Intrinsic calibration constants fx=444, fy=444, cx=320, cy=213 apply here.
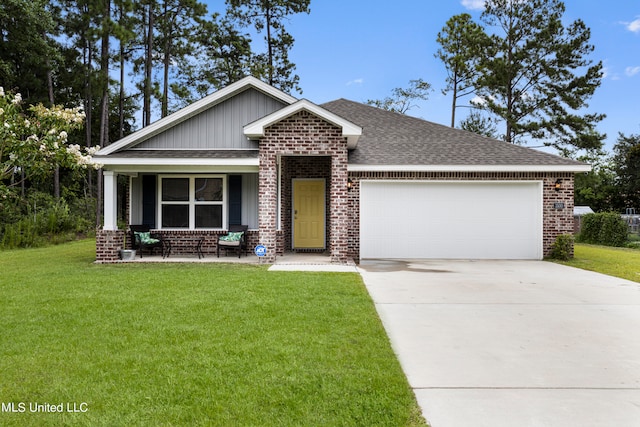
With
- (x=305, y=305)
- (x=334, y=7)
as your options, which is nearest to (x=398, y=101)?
(x=334, y=7)

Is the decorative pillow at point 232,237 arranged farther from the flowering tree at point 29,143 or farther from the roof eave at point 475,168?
the flowering tree at point 29,143

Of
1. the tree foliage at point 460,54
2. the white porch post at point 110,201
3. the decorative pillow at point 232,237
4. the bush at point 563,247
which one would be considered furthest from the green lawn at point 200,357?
the tree foliage at point 460,54

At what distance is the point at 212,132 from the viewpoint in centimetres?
1193

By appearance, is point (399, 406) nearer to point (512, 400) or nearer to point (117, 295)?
point (512, 400)

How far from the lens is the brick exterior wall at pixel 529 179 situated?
11836mm

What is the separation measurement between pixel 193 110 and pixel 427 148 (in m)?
6.64

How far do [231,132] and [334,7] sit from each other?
15087 millimetres

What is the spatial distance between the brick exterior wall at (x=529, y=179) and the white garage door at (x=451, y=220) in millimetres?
148

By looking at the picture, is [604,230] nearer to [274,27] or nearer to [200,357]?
[200,357]

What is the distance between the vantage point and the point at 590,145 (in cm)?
2486

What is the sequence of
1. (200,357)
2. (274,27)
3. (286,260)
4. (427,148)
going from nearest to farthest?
(200,357) < (286,260) < (427,148) < (274,27)

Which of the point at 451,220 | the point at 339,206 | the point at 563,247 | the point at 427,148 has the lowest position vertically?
the point at 563,247

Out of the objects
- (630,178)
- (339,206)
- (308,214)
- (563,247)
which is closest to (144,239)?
(308,214)

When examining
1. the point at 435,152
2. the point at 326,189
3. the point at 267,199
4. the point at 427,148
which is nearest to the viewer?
the point at 267,199
